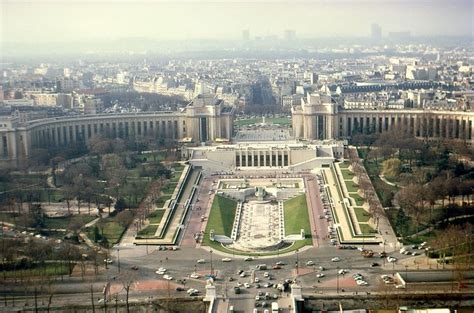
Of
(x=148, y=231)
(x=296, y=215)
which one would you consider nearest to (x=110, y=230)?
(x=148, y=231)

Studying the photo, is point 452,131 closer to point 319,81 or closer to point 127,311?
point 319,81

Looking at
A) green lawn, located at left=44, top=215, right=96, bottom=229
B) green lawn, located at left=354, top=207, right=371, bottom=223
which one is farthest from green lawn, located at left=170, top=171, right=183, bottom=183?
green lawn, located at left=354, top=207, right=371, bottom=223

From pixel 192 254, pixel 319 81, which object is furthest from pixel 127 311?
pixel 319 81

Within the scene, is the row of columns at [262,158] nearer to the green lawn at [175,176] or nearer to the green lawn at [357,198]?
the green lawn at [175,176]

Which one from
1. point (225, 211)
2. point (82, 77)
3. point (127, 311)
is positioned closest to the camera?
point (127, 311)

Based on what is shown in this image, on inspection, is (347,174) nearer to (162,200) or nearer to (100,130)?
(162,200)

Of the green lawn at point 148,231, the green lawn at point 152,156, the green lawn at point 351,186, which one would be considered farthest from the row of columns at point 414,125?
the green lawn at point 148,231
